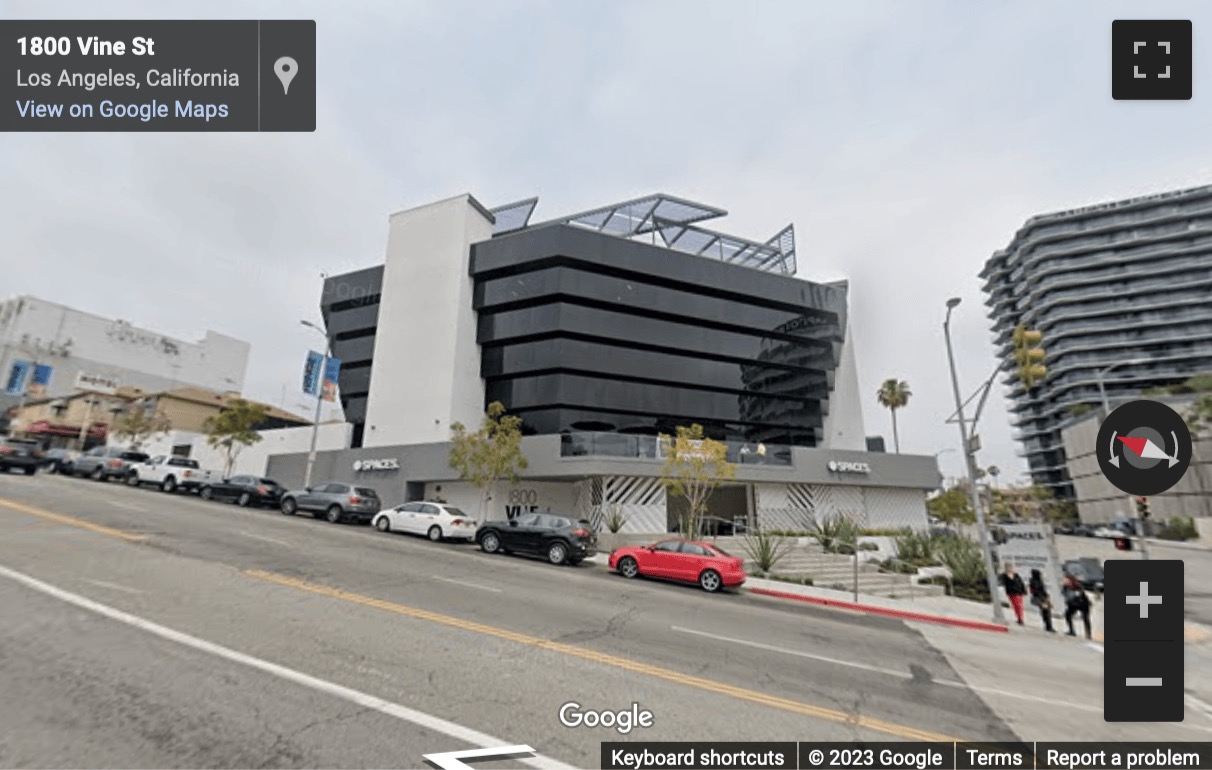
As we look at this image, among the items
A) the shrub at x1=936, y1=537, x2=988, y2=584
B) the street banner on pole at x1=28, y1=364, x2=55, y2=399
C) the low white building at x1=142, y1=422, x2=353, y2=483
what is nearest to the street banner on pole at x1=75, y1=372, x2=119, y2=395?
the street banner on pole at x1=28, y1=364, x2=55, y2=399

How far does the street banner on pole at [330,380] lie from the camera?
90.8 feet

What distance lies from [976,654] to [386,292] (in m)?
35.1

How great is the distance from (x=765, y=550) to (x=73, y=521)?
21.4m

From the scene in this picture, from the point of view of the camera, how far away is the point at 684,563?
1605 cm

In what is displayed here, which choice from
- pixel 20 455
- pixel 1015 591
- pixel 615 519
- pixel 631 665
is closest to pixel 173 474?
pixel 20 455

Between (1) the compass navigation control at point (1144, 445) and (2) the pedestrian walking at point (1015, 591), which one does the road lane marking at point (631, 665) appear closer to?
(1) the compass navigation control at point (1144, 445)

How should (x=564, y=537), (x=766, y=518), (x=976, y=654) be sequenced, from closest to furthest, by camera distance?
(x=976, y=654)
(x=564, y=537)
(x=766, y=518)

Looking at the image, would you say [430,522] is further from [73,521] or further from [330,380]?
[330,380]

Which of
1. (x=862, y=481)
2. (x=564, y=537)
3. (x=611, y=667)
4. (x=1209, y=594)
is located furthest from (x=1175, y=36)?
(x=1209, y=594)

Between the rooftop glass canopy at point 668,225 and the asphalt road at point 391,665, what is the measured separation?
29.0m

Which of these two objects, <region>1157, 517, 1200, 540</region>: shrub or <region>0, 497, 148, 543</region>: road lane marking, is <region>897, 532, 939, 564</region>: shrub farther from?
<region>1157, 517, 1200, 540</region>: shrub

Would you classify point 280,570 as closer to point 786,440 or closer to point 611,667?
point 611,667

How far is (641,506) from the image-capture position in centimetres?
2548

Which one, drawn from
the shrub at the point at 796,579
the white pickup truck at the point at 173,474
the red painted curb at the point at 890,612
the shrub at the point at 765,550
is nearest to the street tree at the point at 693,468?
the shrub at the point at 765,550
